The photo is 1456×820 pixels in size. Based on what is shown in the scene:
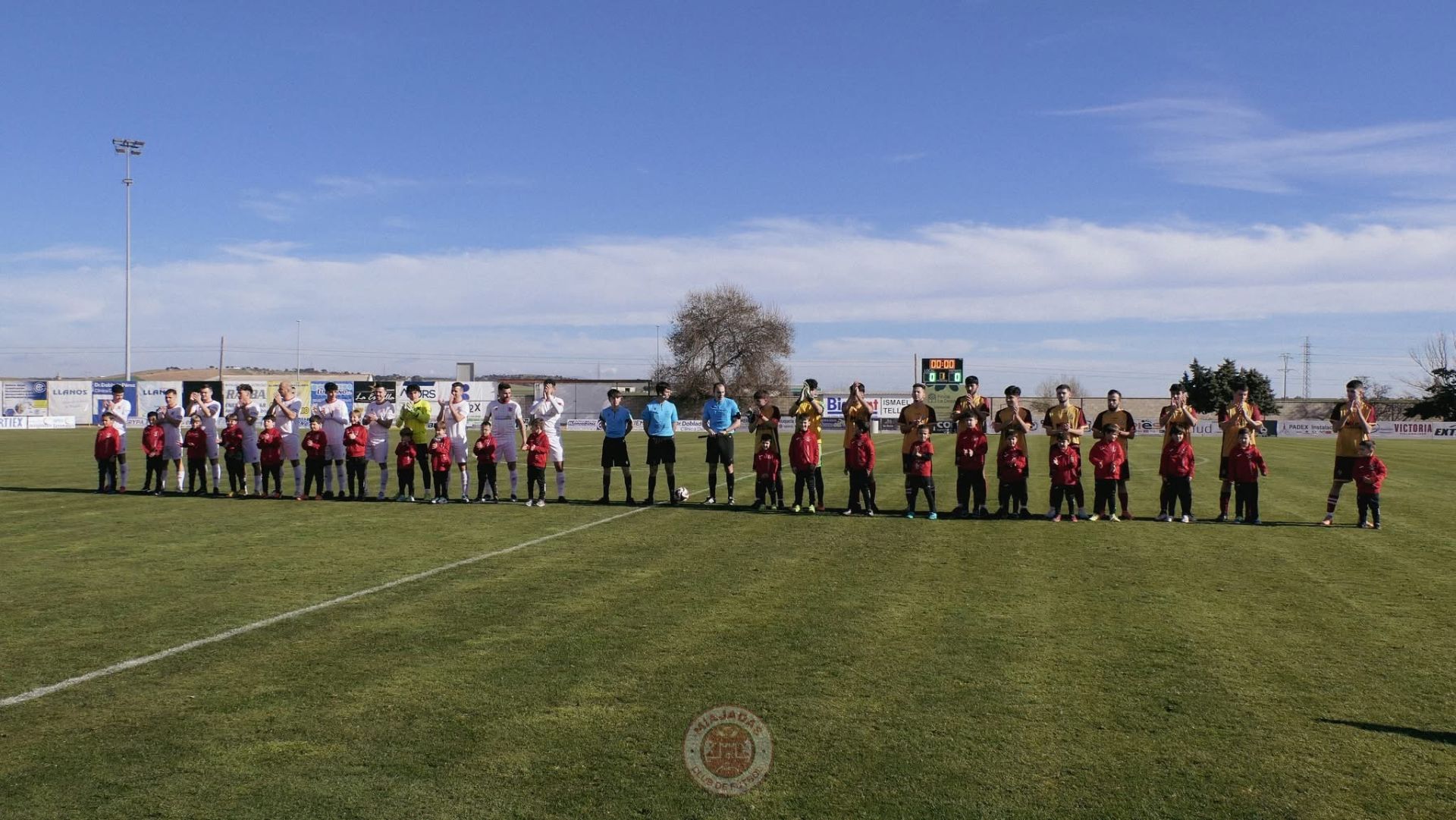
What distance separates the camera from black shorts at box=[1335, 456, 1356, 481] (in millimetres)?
14398

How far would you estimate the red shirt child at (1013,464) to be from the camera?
15.0m

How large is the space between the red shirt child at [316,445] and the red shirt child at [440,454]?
1.93 m

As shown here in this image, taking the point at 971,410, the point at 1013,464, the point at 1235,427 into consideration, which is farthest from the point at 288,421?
the point at 1235,427

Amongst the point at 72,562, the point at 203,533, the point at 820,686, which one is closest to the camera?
the point at 820,686

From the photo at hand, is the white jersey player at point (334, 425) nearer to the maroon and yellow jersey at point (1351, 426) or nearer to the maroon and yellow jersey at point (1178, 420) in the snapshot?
the maroon and yellow jersey at point (1178, 420)

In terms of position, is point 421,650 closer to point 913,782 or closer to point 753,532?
point 913,782

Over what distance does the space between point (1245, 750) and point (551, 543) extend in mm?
8256

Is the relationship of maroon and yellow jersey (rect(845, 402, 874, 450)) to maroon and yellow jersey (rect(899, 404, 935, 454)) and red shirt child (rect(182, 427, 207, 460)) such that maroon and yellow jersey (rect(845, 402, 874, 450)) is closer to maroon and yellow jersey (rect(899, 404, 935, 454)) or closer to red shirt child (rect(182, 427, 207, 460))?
maroon and yellow jersey (rect(899, 404, 935, 454))

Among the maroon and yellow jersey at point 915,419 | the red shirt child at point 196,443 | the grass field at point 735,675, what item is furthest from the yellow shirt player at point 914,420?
the red shirt child at point 196,443

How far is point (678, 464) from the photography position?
2653cm

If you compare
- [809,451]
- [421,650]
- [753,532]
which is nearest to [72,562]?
[421,650]

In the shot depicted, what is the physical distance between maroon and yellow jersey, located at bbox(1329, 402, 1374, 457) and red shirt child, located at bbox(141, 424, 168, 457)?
17935mm

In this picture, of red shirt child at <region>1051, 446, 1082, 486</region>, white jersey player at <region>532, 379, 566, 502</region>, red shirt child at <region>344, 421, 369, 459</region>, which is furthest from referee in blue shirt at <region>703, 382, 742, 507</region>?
red shirt child at <region>344, 421, 369, 459</region>

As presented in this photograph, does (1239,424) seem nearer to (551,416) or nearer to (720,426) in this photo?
(720,426)
